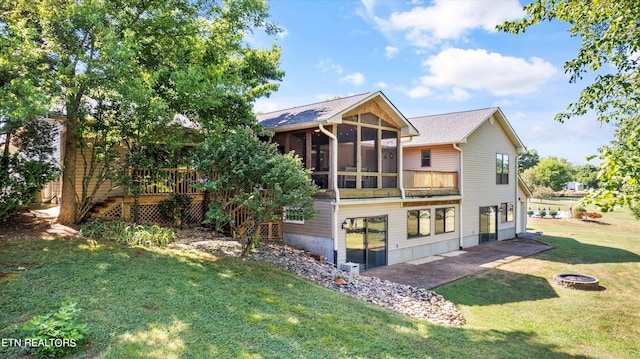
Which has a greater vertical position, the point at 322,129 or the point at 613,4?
the point at 613,4

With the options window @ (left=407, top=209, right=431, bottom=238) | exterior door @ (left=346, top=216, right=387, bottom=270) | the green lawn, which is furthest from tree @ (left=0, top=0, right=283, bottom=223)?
window @ (left=407, top=209, right=431, bottom=238)

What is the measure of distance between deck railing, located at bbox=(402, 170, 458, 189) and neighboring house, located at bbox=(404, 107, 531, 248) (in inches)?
22.9

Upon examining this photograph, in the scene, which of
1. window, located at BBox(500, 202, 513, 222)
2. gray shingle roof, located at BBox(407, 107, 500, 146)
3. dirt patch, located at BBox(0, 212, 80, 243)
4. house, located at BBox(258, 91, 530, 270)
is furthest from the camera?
window, located at BBox(500, 202, 513, 222)

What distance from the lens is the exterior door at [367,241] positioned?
12719mm

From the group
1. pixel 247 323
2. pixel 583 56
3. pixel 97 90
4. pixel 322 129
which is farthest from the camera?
pixel 322 129

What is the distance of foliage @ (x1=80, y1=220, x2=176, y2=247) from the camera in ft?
31.2

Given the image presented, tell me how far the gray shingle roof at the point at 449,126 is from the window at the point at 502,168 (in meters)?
3.15

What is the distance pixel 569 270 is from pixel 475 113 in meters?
9.64

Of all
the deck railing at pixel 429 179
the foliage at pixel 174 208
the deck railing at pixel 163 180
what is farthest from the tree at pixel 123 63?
the deck railing at pixel 429 179

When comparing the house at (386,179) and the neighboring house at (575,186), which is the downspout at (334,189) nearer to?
the house at (386,179)

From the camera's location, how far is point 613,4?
659 centimetres

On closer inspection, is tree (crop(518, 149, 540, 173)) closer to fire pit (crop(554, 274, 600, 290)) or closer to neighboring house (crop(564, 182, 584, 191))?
neighboring house (crop(564, 182, 584, 191))

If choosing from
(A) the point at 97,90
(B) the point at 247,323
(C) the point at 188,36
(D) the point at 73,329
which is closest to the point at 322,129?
(C) the point at 188,36

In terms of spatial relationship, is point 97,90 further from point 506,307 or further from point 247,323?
point 506,307
